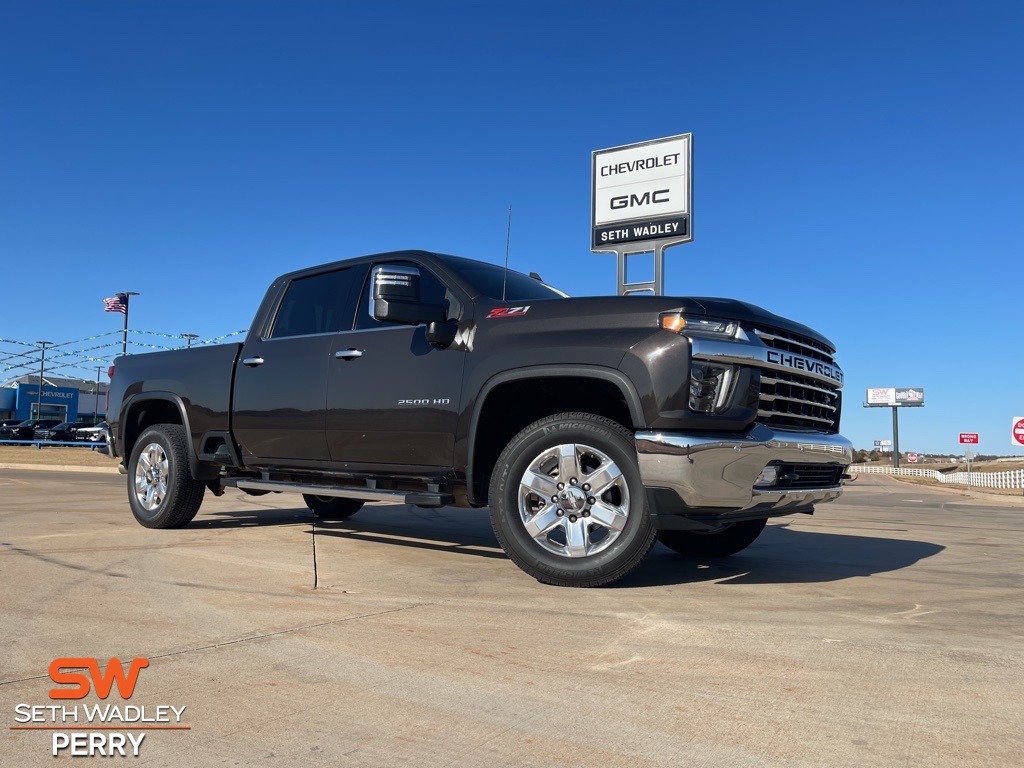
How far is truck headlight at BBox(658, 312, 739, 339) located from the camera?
4.29 meters

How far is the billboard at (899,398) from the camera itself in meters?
118

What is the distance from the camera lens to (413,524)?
7977 millimetres

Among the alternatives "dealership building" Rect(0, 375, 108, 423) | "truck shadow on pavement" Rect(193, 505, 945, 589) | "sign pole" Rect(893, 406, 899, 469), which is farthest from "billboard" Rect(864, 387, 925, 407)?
"truck shadow on pavement" Rect(193, 505, 945, 589)

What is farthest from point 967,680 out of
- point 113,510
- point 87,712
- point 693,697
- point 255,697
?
point 113,510

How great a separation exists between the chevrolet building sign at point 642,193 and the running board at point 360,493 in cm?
1285

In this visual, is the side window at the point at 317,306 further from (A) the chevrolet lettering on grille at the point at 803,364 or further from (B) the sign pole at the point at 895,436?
(B) the sign pole at the point at 895,436

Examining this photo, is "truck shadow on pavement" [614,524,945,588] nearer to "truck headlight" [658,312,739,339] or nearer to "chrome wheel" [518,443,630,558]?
"chrome wheel" [518,443,630,558]

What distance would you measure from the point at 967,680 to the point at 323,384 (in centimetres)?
435

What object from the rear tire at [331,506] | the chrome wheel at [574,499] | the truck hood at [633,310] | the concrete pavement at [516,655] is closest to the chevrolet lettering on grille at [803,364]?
the truck hood at [633,310]

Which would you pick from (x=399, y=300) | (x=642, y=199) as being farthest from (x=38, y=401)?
(x=399, y=300)

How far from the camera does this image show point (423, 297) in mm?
5652

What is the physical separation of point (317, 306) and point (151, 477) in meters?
2.37

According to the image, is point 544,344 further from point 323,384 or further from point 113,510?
point 113,510

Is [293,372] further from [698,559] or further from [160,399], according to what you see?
[698,559]
